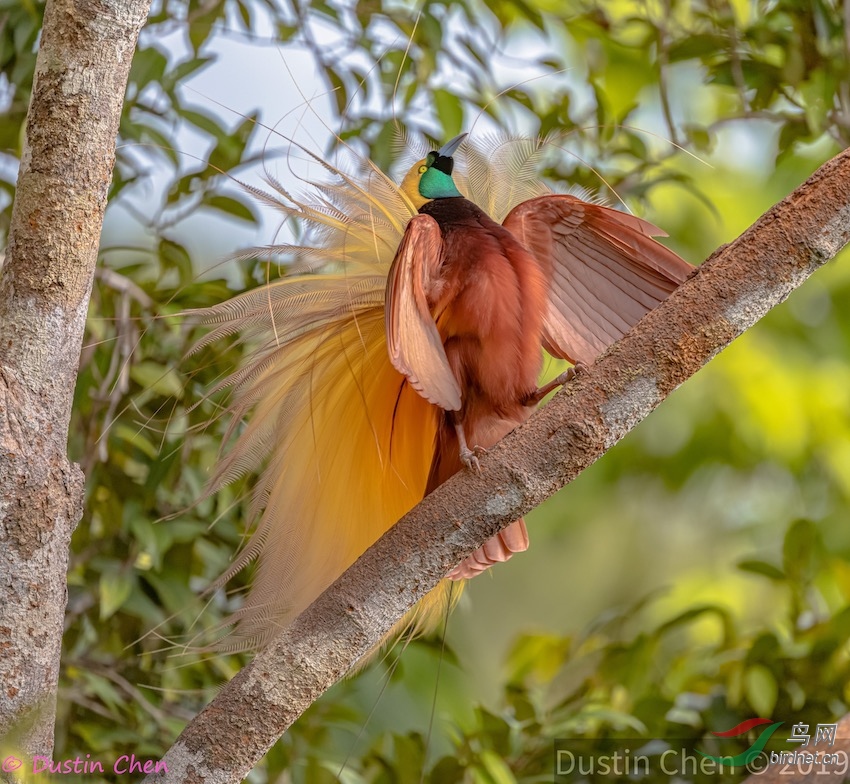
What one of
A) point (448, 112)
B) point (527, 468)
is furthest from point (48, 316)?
point (448, 112)

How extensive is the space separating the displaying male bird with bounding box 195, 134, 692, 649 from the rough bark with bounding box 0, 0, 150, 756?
0.17 m

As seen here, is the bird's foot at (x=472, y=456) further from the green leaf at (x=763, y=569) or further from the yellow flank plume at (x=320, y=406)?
the green leaf at (x=763, y=569)

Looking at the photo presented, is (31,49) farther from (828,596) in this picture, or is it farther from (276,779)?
(828,596)

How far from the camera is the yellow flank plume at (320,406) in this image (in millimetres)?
992

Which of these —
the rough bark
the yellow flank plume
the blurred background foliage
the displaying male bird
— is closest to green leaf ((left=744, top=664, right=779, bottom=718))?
the blurred background foliage

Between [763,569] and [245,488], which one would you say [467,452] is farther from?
[763,569]

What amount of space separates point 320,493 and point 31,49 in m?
0.74

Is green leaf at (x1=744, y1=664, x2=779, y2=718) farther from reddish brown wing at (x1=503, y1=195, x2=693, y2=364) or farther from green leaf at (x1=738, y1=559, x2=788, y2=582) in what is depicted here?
reddish brown wing at (x1=503, y1=195, x2=693, y2=364)

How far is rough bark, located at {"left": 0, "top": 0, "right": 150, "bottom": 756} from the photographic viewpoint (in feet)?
2.55

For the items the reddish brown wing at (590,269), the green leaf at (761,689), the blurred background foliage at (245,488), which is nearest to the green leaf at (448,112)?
the blurred background foliage at (245,488)

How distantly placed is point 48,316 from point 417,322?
0.32 meters

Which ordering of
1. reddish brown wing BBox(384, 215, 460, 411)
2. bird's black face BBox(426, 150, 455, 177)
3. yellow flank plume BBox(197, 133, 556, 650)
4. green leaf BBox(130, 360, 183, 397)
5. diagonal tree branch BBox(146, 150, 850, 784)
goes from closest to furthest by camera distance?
diagonal tree branch BBox(146, 150, 850, 784) < reddish brown wing BBox(384, 215, 460, 411) < yellow flank plume BBox(197, 133, 556, 650) < bird's black face BBox(426, 150, 455, 177) < green leaf BBox(130, 360, 183, 397)

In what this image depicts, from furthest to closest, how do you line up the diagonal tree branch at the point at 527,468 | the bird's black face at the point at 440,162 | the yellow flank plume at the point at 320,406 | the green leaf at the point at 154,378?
the green leaf at the point at 154,378 < the bird's black face at the point at 440,162 < the yellow flank plume at the point at 320,406 < the diagonal tree branch at the point at 527,468

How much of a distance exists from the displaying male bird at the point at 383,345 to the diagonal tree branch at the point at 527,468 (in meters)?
0.18
